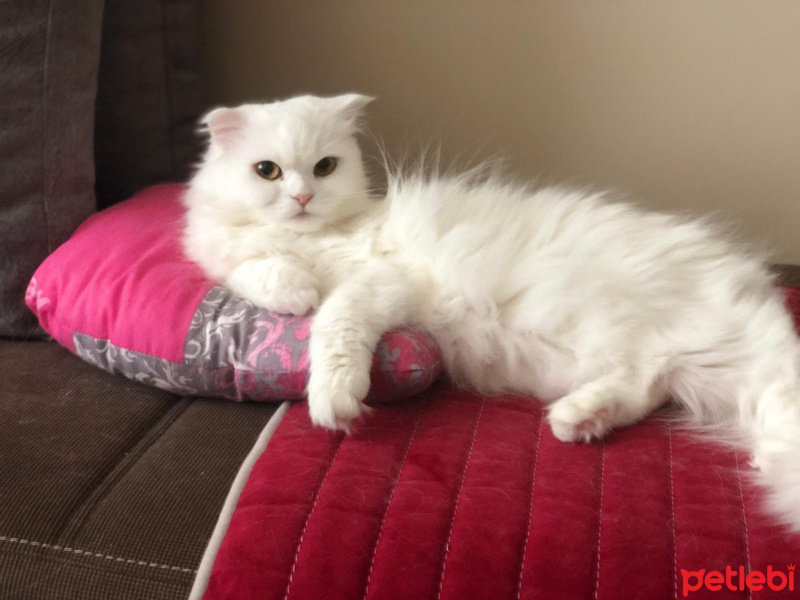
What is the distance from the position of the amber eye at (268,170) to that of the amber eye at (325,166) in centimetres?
9

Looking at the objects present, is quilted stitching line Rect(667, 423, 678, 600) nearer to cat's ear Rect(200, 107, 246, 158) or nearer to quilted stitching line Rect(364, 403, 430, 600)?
quilted stitching line Rect(364, 403, 430, 600)

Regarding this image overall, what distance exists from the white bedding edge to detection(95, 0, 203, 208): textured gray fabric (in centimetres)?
109

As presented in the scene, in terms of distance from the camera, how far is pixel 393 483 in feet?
3.02

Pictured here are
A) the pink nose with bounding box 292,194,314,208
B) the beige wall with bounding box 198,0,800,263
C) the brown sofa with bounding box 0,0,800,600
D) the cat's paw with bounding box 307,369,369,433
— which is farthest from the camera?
the beige wall with bounding box 198,0,800,263

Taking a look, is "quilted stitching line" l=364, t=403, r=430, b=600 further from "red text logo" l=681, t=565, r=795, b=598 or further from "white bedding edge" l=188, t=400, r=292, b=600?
"red text logo" l=681, t=565, r=795, b=598

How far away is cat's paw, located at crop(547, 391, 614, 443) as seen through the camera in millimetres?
1008

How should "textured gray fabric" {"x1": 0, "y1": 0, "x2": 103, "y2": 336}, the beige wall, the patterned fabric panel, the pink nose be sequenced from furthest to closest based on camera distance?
1. the beige wall
2. "textured gray fabric" {"x1": 0, "y1": 0, "x2": 103, "y2": 336}
3. the pink nose
4. the patterned fabric panel

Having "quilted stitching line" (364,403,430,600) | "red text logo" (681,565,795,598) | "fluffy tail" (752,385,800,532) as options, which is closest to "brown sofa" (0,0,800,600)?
"quilted stitching line" (364,403,430,600)

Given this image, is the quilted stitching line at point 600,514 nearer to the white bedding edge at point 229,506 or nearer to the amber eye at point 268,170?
the white bedding edge at point 229,506

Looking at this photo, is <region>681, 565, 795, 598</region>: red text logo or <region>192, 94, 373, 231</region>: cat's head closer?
<region>681, 565, 795, 598</region>: red text logo

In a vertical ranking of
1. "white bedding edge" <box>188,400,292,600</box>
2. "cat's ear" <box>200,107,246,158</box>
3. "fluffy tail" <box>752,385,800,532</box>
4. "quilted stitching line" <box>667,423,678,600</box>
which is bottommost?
"white bedding edge" <box>188,400,292,600</box>

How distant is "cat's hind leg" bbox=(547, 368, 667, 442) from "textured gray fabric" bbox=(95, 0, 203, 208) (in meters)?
1.37

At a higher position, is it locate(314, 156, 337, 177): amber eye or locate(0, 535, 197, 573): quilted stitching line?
locate(314, 156, 337, 177): amber eye

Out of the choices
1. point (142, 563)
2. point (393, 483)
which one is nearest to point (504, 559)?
point (393, 483)
